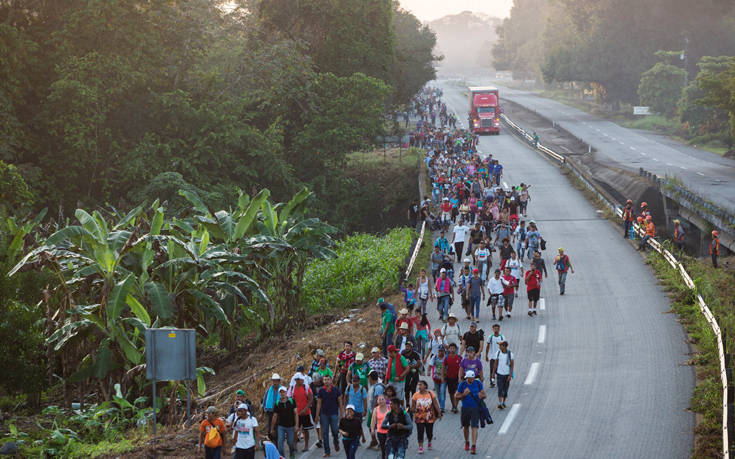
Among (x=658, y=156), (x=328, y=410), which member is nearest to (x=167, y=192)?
(x=328, y=410)

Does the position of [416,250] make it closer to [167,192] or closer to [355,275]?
[355,275]

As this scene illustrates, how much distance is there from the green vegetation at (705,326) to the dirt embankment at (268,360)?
754 cm

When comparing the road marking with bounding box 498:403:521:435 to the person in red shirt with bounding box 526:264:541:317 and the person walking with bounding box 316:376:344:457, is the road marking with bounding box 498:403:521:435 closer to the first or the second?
the person walking with bounding box 316:376:344:457

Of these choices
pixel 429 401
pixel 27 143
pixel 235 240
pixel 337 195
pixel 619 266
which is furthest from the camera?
pixel 337 195

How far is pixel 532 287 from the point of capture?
2411cm

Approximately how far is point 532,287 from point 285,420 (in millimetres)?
11415

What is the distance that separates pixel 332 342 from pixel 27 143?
19883mm

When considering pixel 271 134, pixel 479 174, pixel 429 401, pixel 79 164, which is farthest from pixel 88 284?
pixel 479 174

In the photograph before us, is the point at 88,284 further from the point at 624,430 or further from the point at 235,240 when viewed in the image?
the point at 624,430

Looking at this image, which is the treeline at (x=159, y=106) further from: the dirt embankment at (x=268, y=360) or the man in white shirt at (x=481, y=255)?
the man in white shirt at (x=481, y=255)

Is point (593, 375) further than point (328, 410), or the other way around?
point (593, 375)

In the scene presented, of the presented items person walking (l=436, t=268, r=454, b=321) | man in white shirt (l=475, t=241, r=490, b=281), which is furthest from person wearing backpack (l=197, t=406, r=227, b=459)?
man in white shirt (l=475, t=241, r=490, b=281)

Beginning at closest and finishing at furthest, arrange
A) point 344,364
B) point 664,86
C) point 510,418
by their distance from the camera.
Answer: point 344,364 < point 510,418 < point 664,86

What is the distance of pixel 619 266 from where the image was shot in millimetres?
31344
